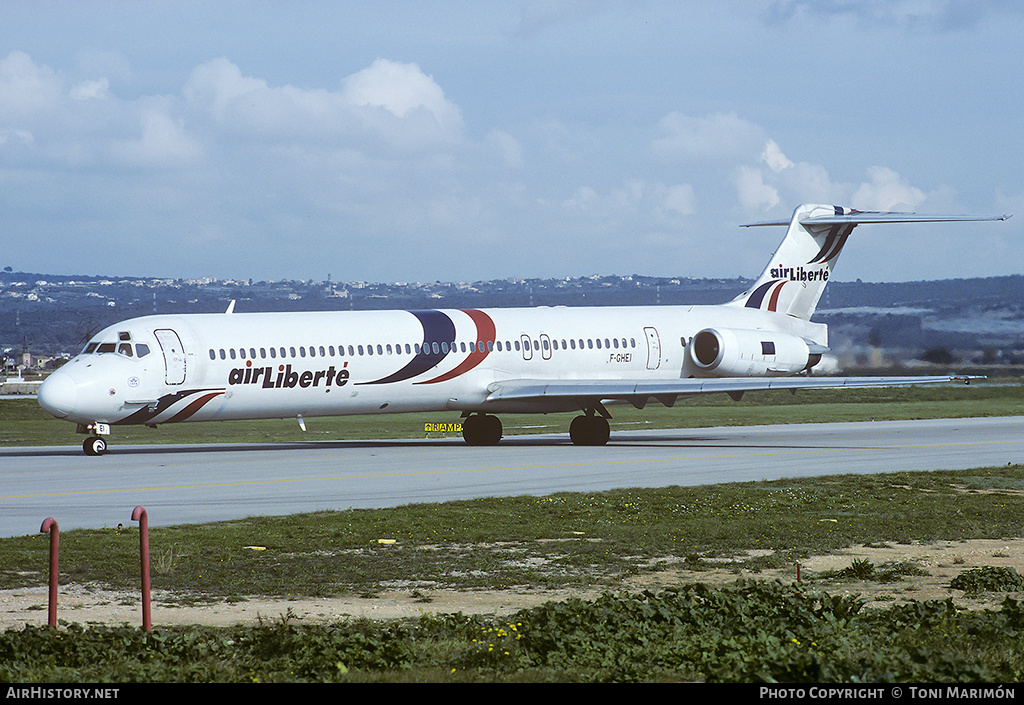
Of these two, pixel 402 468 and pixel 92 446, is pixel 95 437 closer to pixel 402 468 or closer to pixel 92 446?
pixel 92 446

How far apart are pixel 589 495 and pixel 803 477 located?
18.7ft

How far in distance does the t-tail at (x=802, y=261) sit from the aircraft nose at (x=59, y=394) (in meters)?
22.6

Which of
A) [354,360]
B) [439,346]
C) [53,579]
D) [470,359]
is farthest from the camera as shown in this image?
[470,359]

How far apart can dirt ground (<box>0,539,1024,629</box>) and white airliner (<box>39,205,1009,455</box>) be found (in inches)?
736

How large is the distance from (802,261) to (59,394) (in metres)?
25.3

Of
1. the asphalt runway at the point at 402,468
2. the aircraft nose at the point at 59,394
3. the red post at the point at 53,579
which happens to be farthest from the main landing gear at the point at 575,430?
the red post at the point at 53,579

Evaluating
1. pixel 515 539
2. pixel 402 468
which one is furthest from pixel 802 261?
pixel 515 539

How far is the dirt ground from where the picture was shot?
12.5m

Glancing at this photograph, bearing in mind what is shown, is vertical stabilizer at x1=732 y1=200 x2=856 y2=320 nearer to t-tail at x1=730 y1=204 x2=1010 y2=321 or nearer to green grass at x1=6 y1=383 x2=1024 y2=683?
t-tail at x1=730 y1=204 x2=1010 y2=321

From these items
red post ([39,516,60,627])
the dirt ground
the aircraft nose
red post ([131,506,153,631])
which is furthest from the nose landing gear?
red post ([39,516,60,627])

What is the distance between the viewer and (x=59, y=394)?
31328 mm

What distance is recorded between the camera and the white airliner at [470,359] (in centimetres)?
3259

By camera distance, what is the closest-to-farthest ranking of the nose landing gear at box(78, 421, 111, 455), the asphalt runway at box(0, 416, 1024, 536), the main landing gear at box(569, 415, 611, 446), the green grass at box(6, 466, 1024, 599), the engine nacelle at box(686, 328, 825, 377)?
the green grass at box(6, 466, 1024, 599)
the asphalt runway at box(0, 416, 1024, 536)
the nose landing gear at box(78, 421, 111, 455)
the main landing gear at box(569, 415, 611, 446)
the engine nacelle at box(686, 328, 825, 377)
